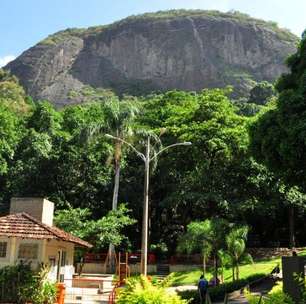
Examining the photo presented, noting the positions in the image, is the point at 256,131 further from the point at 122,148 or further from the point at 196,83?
the point at 196,83

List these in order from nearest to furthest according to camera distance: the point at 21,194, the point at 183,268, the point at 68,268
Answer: the point at 68,268 → the point at 183,268 → the point at 21,194

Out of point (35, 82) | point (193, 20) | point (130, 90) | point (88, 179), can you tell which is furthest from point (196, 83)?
point (88, 179)

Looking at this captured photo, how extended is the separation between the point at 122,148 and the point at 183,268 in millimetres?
10498

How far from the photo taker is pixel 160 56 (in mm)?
130500

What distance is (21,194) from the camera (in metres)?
43.3

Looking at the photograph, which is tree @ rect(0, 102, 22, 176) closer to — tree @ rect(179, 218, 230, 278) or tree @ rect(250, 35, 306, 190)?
tree @ rect(179, 218, 230, 278)

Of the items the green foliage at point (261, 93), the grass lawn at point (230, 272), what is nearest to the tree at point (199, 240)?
the grass lawn at point (230, 272)

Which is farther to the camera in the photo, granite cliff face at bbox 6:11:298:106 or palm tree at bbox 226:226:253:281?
granite cliff face at bbox 6:11:298:106

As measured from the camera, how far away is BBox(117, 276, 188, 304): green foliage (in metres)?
9.12

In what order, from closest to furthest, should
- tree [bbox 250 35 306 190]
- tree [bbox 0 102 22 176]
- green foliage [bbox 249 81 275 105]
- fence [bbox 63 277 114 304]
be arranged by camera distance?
tree [bbox 250 35 306 190] → fence [bbox 63 277 114 304] → tree [bbox 0 102 22 176] → green foliage [bbox 249 81 275 105]

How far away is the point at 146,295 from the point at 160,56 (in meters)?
125

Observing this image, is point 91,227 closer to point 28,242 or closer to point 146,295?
point 28,242

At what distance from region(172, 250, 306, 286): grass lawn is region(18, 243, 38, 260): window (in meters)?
12.9

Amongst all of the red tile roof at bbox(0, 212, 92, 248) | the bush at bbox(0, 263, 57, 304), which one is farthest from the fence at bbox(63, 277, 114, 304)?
the red tile roof at bbox(0, 212, 92, 248)
